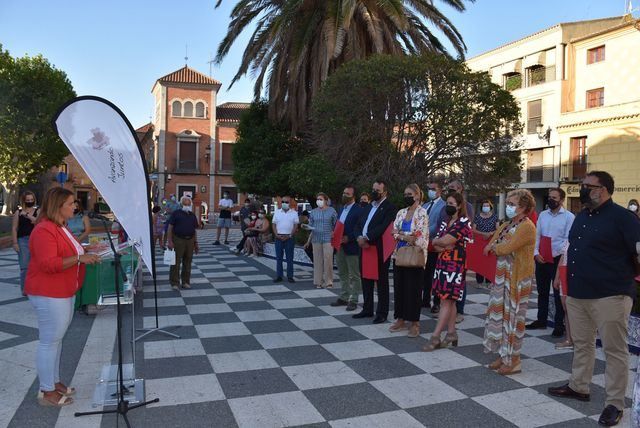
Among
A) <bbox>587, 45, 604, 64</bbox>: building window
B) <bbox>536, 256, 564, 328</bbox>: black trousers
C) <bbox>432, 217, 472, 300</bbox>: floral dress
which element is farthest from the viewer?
<bbox>587, 45, 604, 64</bbox>: building window

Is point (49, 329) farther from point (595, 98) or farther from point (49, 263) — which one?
point (595, 98)

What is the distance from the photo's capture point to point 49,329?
370cm

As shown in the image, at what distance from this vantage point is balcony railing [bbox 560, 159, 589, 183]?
27047 millimetres

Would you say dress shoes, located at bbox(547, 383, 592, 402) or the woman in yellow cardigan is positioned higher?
the woman in yellow cardigan

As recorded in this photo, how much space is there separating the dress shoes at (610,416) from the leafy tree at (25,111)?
1137 inches

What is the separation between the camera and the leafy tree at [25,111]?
2717cm

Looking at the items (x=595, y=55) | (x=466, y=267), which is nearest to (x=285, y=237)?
(x=466, y=267)

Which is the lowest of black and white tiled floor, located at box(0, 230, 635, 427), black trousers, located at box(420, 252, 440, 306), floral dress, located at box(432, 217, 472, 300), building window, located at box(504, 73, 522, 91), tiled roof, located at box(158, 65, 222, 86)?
black and white tiled floor, located at box(0, 230, 635, 427)

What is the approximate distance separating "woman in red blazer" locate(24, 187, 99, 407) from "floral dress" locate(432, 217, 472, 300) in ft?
11.1

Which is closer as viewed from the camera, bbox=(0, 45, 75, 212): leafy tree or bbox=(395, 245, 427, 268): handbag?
bbox=(395, 245, 427, 268): handbag

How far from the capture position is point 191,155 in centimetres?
4353

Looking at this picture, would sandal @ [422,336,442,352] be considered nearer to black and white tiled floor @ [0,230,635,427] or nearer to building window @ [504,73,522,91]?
black and white tiled floor @ [0,230,635,427]

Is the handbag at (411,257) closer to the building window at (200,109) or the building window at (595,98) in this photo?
the building window at (595,98)

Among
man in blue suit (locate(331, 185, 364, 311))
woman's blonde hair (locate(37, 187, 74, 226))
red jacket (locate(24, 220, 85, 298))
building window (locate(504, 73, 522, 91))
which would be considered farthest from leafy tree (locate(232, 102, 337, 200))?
building window (locate(504, 73, 522, 91))
